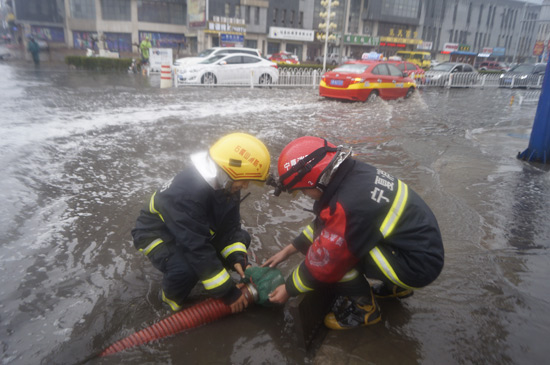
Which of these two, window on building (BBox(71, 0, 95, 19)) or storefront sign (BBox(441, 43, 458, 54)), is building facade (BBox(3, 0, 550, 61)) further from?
storefront sign (BBox(441, 43, 458, 54))

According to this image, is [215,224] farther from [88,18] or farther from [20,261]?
[88,18]

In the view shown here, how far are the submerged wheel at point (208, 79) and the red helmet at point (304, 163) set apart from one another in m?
14.8

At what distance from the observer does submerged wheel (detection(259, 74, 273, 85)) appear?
17473mm

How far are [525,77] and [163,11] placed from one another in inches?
1509

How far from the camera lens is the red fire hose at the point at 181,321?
217 centimetres

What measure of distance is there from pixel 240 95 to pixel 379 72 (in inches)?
198

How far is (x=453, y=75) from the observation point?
70.8 feet

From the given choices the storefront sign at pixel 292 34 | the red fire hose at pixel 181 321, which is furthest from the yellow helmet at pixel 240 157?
the storefront sign at pixel 292 34

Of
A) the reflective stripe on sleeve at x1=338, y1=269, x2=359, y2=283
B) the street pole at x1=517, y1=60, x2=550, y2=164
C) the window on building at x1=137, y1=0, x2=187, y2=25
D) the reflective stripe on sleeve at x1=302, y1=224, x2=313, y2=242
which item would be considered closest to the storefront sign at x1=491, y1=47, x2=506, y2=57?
the window on building at x1=137, y1=0, x2=187, y2=25

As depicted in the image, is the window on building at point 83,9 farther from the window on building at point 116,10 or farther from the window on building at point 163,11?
the window on building at point 163,11

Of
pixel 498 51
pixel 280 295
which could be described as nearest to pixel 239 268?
pixel 280 295

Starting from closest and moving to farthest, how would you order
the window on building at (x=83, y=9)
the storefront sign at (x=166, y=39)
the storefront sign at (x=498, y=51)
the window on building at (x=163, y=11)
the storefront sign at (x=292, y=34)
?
1. the window on building at (x=83, y=9)
2. the window on building at (x=163, y=11)
3. the storefront sign at (x=166, y=39)
4. the storefront sign at (x=292, y=34)
5. the storefront sign at (x=498, y=51)

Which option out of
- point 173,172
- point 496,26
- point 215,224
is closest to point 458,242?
point 215,224

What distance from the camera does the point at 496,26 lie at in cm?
7019
